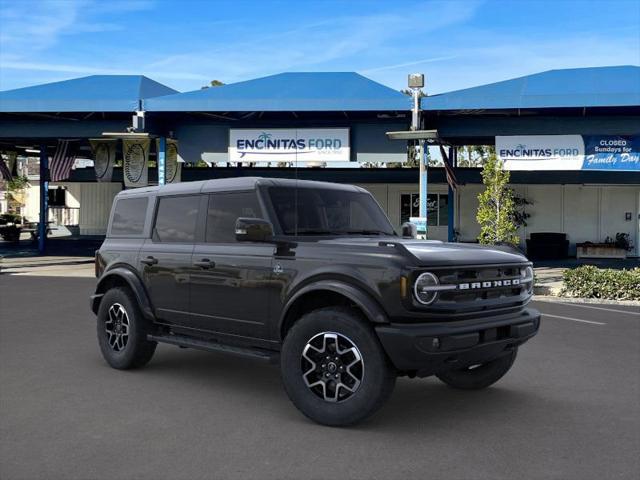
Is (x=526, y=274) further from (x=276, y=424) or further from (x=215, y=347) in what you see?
(x=215, y=347)

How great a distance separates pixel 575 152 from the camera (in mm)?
19734

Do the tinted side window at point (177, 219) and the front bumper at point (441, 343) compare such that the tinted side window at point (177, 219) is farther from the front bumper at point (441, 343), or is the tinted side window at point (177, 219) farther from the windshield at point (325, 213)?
the front bumper at point (441, 343)

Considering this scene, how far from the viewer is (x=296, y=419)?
5164mm

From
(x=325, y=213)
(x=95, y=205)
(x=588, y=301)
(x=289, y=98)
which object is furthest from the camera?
(x=95, y=205)

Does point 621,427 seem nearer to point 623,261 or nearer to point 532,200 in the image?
point 623,261

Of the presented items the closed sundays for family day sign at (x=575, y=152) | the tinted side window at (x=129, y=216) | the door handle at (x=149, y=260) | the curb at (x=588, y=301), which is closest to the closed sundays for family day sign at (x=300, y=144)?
the closed sundays for family day sign at (x=575, y=152)

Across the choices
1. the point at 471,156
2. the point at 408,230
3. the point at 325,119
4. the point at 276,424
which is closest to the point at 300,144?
the point at 325,119

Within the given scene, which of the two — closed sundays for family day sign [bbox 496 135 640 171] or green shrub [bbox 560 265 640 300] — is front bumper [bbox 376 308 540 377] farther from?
closed sundays for family day sign [bbox 496 135 640 171]

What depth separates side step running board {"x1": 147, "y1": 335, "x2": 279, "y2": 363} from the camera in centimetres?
544

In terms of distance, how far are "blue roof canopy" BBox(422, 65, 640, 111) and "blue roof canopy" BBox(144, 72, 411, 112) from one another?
160cm

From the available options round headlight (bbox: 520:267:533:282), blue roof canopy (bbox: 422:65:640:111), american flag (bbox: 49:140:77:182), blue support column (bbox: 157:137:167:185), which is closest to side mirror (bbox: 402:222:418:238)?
round headlight (bbox: 520:267:533:282)

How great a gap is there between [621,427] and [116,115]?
2144 centimetres

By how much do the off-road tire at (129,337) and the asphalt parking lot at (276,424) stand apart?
0.15m

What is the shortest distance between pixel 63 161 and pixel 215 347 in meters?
22.9
